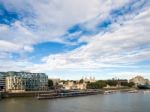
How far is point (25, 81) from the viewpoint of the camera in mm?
127375

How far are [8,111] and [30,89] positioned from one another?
73.7 metres

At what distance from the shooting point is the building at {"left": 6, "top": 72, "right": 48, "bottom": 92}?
123 meters

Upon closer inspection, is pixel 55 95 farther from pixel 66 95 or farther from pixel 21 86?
pixel 21 86

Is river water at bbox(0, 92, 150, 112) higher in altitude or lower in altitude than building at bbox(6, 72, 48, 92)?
lower

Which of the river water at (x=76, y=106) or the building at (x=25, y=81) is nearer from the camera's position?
the river water at (x=76, y=106)

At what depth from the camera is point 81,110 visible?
55.8 metres

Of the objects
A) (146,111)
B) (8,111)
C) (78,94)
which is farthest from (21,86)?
(146,111)

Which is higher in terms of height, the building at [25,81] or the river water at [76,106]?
the building at [25,81]

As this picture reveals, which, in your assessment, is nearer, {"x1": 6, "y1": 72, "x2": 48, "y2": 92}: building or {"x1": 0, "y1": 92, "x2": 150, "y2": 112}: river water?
{"x1": 0, "y1": 92, "x2": 150, "y2": 112}: river water

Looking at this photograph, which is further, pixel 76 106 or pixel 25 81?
pixel 25 81

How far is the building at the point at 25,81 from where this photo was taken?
402 ft

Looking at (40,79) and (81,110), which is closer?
(81,110)

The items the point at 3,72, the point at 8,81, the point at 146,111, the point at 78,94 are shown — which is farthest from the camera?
the point at 3,72

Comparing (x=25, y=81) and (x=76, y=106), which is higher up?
(x=25, y=81)
